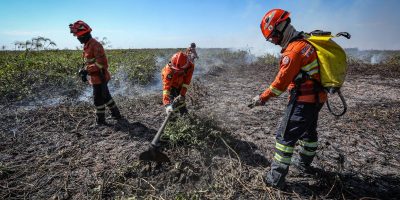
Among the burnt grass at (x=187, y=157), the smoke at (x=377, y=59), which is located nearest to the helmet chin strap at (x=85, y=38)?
the burnt grass at (x=187, y=157)

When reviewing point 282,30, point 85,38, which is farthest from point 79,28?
point 282,30

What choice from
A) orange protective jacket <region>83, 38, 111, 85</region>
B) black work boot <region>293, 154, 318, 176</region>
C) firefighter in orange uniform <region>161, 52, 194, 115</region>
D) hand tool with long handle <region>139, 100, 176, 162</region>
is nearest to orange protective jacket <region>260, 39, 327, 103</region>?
black work boot <region>293, 154, 318, 176</region>

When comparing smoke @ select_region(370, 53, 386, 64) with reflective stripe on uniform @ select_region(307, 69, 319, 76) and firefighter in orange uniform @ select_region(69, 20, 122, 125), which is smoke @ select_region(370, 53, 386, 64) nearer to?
reflective stripe on uniform @ select_region(307, 69, 319, 76)

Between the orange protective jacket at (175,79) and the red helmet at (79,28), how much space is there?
1.62m

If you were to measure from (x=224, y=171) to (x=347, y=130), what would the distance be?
2.85m

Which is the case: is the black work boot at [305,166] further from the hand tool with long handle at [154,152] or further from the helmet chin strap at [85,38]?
the helmet chin strap at [85,38]

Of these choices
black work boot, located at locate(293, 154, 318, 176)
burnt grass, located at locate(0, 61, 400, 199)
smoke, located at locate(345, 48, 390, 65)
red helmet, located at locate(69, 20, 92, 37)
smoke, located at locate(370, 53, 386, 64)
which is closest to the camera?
burnt grass, located at locate(0, 61, 400, 199)

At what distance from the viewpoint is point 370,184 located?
10.4 ft

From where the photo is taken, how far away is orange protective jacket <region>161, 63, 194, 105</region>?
4.00 metres

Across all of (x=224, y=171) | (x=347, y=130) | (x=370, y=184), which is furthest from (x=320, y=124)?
(x=224, y=171)

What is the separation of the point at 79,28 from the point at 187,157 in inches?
117

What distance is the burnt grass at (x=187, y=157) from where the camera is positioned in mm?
3014

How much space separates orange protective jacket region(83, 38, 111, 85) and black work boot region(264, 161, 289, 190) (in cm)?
345

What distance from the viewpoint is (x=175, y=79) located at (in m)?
4.35
